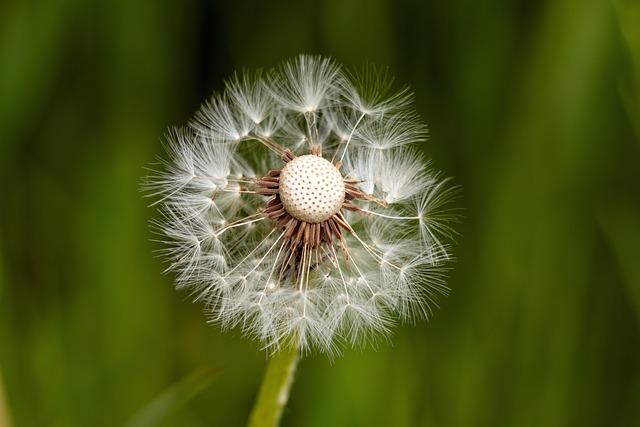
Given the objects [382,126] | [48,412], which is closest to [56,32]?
[48,412]

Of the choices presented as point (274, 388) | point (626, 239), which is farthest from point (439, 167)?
point (274, 388)

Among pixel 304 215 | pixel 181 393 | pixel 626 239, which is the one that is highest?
pixel 626 239

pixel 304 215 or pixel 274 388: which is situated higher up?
pixel 304 215

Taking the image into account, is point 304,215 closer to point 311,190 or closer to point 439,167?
point 311,190

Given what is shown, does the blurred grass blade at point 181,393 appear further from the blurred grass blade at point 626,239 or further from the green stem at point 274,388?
the blurred grass blade at point 626,239

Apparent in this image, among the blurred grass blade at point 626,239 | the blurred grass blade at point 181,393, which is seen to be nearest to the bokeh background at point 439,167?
the blurred grass blade at point 626,239

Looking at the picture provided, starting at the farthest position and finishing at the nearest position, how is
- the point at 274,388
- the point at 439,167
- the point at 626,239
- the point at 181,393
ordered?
the point at 439,167 → the point at 626,239 → the point at 181,393 → the point at 274,388

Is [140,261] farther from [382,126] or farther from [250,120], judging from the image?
[382,126]
